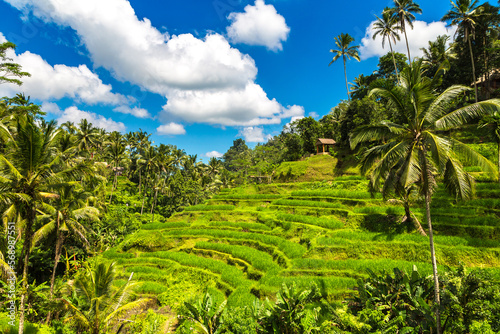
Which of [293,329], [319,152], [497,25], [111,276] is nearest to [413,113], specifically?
[293,329]

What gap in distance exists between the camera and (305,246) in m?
16.4

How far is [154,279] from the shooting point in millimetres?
A: 16875

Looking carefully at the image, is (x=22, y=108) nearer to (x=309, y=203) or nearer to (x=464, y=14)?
(x=309, y=203)

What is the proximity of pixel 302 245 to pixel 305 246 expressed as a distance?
1.04ft

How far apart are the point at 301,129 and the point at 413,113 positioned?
34534 millimetres

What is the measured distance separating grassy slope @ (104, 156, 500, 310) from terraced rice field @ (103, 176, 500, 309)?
5 centimetres

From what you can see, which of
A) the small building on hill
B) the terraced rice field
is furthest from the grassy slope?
the small building on hill

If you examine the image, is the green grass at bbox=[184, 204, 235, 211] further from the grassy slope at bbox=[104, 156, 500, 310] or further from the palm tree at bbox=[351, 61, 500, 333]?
the palm tree at bbox=[351, 61, 500, 333]

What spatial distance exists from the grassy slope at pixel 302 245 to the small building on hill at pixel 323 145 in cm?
1060

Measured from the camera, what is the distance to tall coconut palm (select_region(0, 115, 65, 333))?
364 inches

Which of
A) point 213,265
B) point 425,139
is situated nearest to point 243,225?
point 213,265

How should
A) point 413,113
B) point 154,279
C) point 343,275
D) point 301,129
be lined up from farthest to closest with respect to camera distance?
point 301,129, point 154,279, point 343,275, point 413,113

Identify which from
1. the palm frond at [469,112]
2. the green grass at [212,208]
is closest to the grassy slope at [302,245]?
the green grass at [212,208]

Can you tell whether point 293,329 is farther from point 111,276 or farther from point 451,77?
point 451,77
